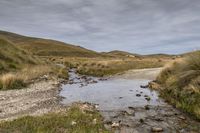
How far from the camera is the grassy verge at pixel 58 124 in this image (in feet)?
38.9

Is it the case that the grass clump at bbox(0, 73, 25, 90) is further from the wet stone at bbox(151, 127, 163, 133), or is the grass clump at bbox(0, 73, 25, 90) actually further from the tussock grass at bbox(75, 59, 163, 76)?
the tussock grass at bbox(75, 59, 163, 76)

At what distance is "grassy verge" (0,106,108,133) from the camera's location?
467 inches

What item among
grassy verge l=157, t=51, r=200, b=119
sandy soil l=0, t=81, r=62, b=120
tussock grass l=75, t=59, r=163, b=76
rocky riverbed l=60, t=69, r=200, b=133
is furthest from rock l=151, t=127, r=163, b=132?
tussock grass l=75, t=59, r=163, b=76

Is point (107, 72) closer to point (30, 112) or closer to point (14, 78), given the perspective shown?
point (14, 78)

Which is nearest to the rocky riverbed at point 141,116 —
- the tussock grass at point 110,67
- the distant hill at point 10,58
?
the distant hill at point 10,58

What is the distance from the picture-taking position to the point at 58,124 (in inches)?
500

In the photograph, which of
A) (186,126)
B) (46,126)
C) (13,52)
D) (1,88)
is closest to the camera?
(46,126)

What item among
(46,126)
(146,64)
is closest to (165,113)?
(46,126)

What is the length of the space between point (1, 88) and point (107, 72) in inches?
975

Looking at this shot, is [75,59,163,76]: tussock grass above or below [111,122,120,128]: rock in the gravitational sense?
above

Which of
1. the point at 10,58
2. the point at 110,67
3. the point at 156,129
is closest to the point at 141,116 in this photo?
the point at 156,129

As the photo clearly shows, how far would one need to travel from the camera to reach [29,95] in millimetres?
22141

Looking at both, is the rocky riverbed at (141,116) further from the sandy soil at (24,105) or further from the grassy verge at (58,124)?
the sandy soil at (24,105)

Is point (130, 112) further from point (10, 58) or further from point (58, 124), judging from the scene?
→ point (10, 58)
